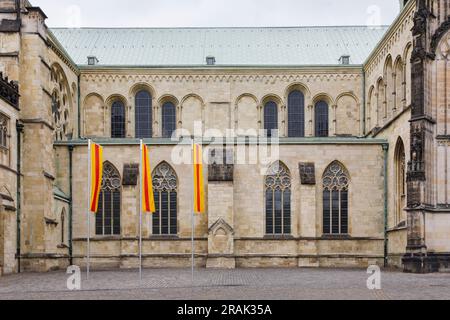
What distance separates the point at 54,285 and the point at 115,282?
2.71 m

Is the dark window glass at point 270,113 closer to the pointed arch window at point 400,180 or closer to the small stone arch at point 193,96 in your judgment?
the small stone arch at point 193,96

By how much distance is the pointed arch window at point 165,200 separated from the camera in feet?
140

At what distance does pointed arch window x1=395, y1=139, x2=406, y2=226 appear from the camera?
39.3m

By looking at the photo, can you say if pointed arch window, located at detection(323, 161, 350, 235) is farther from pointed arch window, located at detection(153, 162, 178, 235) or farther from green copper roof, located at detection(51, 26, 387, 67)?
green copper roof, located at detection(51, 26, 387, 67)

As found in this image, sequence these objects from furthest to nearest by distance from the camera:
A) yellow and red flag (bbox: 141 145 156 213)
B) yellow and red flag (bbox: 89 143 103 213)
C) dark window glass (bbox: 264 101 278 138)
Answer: dark window glass (bbox: 264 101 278 138) < yellow and red flag (bbox: 89 143 103 213) < yellow and red flag (bbox: 141 145 156 213)

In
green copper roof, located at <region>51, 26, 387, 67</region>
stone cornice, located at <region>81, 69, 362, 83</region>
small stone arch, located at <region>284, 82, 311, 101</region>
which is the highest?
green copper roof, located at <region>51, 26, 387, 67</region>

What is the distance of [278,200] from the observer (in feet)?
140

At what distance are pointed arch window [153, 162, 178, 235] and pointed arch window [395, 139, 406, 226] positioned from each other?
1347cm

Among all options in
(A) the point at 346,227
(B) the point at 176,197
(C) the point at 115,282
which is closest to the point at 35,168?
(B) the point at 176,197

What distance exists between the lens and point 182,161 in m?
42.8

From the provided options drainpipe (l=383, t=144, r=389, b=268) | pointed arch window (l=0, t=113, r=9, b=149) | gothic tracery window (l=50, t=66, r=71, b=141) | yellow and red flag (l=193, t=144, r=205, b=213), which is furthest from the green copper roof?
yellow and red flag (l=193, t=144, r=205, b=213)

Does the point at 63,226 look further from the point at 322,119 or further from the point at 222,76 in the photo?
the point at 322,119

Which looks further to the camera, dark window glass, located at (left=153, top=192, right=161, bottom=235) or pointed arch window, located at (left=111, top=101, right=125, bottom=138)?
pointed arch window, located at (left=111, top=101, right=125, bottom=138)

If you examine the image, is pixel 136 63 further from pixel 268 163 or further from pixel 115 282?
pixel 115 282
